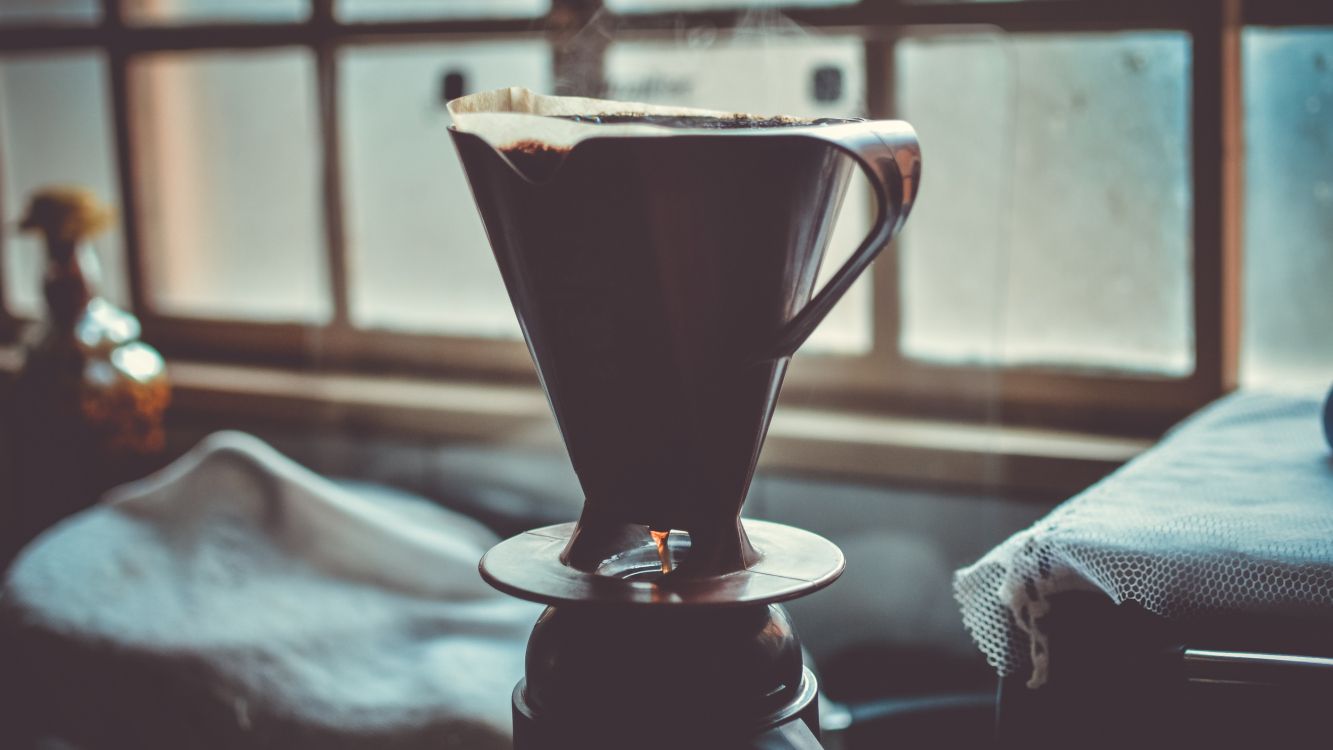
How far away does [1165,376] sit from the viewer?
1738 mm

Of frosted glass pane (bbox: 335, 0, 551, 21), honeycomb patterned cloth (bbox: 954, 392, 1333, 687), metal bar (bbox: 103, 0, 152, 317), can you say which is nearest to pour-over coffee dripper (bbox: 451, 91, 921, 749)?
honeycomb patterned cloth (bbox: 954, 392, 1333, 687)

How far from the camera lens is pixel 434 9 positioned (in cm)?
220

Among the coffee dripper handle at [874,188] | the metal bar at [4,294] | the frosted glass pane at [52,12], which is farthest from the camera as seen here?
the metal bar at [4,294]

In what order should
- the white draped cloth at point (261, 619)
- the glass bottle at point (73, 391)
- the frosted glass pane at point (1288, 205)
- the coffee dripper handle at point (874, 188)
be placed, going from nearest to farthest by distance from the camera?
the coffee dripper handle at point (874, 188) → the white draped cloth at point (261, 619) → the frosted glass pane at point (1288, 205) → the glass bottle at point (73, 391)

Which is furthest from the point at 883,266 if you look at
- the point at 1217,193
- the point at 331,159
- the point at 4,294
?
the point at 4,294

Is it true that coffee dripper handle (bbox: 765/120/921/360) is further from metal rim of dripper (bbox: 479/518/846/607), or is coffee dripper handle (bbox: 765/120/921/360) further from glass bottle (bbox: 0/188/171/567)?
glass bottle (bbox: 0/188/171/567)

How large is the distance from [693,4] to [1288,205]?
0.90 metres

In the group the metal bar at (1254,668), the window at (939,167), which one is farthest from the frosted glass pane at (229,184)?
the metal bar at (1254,668)

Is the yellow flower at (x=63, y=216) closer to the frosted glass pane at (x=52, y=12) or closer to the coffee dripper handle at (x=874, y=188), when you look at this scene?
the frosted glass pane at (x=52, y=12)

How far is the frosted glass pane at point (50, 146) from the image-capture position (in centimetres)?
259

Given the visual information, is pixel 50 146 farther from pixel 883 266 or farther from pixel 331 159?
pixel 883 266

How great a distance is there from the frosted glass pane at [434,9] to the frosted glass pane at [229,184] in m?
0.15

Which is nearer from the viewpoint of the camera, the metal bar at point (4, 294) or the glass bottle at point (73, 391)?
the glass bottle at point (73, 391)

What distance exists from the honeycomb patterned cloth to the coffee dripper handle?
229mm
